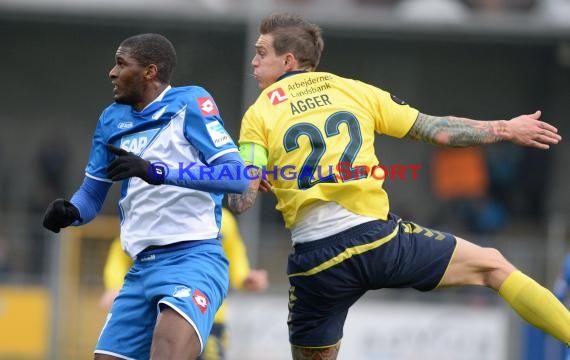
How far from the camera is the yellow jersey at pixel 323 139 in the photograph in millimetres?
6160

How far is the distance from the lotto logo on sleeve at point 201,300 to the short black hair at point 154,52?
3.80 ft

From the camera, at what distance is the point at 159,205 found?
604 centimetres

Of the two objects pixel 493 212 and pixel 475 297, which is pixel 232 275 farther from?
pixel 493 212

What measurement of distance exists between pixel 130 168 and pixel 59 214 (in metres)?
0.65

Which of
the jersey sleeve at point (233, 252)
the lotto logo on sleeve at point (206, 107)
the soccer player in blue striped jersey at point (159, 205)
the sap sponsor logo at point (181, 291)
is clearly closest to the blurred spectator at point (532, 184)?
the jersey sleeve at point (233, 252)

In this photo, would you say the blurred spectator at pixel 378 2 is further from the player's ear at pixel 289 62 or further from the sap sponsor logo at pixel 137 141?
the sap sponsor logo at pixel 137 141

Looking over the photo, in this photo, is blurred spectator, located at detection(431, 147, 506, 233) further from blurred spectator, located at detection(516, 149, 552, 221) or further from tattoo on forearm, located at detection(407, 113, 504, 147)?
tattoo on forearm, located at detection(407, 113, 504, 147)

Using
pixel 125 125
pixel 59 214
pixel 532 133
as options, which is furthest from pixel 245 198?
pixel 532 133

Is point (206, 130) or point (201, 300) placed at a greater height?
point (206, 130)

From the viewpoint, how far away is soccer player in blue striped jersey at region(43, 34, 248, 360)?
5879 millimetres

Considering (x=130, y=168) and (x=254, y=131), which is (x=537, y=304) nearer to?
(x=254, y=131)

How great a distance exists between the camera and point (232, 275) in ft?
29.3

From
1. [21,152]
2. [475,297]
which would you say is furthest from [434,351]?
[21,152]

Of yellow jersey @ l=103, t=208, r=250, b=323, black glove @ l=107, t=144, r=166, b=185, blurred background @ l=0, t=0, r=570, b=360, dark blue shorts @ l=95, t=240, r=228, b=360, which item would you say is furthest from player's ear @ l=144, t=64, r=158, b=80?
blurred background @ l=0, t=0, r=570, b=360
